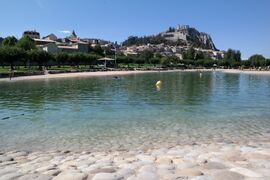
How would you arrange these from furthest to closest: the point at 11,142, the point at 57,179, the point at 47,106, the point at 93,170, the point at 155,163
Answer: the point at 47,106 → the point at 11,142 → the point at 155,163 → the point at 93,170 → the point at 57,179

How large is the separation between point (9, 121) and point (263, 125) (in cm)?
1519

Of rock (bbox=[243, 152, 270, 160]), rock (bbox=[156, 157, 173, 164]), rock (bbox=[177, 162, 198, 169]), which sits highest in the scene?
rock (bbox=[177, 162, 198, 169])

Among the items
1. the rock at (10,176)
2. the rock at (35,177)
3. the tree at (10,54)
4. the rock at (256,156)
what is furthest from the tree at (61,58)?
the rock at (35,177)

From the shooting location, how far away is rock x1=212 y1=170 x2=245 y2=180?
23.5ft

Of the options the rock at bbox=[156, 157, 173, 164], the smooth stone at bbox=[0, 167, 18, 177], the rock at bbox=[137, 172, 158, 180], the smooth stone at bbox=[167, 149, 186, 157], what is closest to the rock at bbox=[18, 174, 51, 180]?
the smooth stone at bbox=[0, 167, 18, 177]

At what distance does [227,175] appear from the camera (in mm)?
7367

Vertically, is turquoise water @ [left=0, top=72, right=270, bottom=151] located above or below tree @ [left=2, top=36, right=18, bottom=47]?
below

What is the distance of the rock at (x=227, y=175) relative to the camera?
715 cm

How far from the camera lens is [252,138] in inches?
581

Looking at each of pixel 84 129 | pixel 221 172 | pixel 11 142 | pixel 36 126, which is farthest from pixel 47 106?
pixel 221 172

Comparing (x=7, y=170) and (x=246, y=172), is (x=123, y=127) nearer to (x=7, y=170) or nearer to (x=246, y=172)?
(x=7, y=170)

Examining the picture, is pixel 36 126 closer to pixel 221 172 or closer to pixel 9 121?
pixel 9 121

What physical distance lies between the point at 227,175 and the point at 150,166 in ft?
6.74

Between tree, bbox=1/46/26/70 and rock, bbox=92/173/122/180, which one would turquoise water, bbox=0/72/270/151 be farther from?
tree, bbox=1/46/26/70
